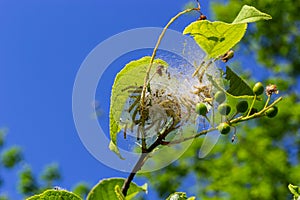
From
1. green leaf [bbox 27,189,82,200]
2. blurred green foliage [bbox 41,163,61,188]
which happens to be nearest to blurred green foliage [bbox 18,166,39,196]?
blurred green foliage [bbox 41,163,61,188]

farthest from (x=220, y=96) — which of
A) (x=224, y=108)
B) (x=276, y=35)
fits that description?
(x=276, y=35)

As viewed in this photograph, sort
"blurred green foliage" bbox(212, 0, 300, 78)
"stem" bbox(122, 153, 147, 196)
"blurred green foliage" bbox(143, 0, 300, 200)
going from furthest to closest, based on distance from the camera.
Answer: "blurred green foliage" bbox(212, 0, 300, 78)
"blurred green foliage" bbox(143, 0, 300, 200)
"stem" bbox(122, 153, 147, 196)

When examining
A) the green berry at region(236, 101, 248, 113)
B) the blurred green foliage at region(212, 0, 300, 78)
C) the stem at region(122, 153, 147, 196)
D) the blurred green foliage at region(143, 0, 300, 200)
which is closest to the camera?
the stem at region(122, 153, 147, 196)

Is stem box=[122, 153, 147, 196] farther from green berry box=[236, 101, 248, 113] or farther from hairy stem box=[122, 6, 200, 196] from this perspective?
green berry box=[236, 101, 248, 113]

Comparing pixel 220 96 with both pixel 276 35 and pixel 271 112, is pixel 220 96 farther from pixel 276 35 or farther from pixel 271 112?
Answer: pixel 276 35

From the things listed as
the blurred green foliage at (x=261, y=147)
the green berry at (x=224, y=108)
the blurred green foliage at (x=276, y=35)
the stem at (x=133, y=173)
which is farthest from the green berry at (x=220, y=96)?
the blurred green foliage at (x=276, y=35)

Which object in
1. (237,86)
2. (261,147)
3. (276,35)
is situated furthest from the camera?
(276,35)

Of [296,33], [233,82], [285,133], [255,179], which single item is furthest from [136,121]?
[296,33]
